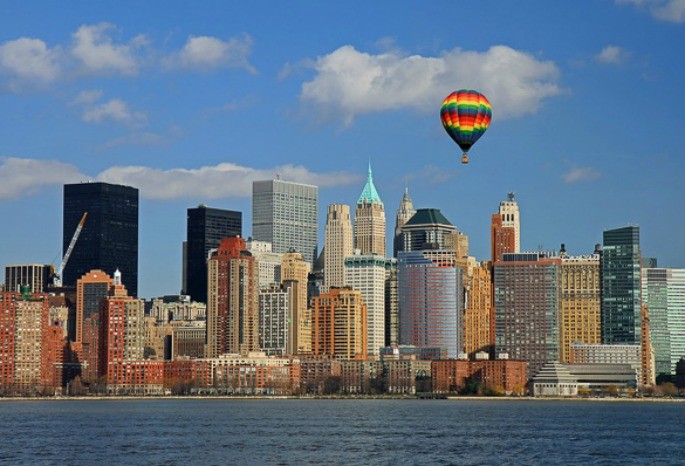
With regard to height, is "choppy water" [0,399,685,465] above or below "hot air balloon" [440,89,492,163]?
below

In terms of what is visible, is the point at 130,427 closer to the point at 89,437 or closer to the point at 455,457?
the point at 89,437

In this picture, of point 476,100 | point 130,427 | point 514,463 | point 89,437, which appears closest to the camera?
point 514,463

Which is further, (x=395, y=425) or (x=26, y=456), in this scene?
(x=395, y=425)

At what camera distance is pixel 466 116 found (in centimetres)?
14638

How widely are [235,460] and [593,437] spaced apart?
5024 cm

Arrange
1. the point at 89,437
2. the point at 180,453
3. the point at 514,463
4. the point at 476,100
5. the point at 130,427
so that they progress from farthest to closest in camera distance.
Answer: the point at 130,427 < the point at 89,437 < the point at 476,100 < the point at 180,453 < the point at 514,463

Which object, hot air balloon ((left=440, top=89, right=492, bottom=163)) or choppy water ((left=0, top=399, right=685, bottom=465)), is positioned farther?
hot air balloon ((left=440, top=89, right=492, bottom=163))

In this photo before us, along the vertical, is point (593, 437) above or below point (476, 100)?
below

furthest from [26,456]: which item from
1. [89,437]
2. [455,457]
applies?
[455,457]

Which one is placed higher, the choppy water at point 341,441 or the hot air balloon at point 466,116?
the hot air balloon at point 466,116

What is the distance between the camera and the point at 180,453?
133m

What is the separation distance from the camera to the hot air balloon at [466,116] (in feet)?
481

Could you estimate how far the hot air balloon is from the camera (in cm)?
14650

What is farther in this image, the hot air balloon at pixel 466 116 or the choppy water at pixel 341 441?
the hot air balloon at pixel 466 116
